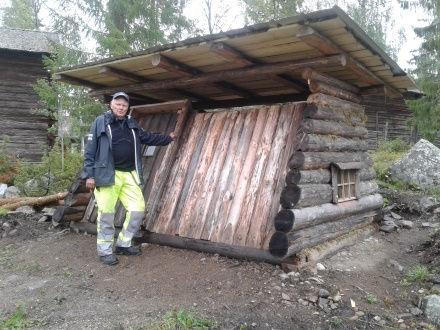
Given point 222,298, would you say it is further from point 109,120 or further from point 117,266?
point 109,120

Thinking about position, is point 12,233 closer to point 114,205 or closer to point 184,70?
point 114,205

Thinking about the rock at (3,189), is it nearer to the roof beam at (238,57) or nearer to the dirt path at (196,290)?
the dirt path at (196,290)

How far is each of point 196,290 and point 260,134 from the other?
2.59m

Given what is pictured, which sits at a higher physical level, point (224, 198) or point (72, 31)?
point (72, 31)

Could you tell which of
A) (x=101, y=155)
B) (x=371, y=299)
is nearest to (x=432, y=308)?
(x=371, y=299)

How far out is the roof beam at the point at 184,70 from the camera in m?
5.46

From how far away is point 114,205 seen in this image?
18.6ft

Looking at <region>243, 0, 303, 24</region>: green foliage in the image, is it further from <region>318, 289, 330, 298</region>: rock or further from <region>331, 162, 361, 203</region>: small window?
<region>318, 289, 330, 298</region>: rock

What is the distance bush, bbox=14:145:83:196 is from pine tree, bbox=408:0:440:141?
47.0 ft

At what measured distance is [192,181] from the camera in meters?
6.40

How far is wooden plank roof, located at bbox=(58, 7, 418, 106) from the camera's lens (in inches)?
174

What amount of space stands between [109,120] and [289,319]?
353cm

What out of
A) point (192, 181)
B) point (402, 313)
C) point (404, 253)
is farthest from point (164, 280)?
point (404, 253)

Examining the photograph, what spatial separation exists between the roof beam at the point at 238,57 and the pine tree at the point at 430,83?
43.5 ft
